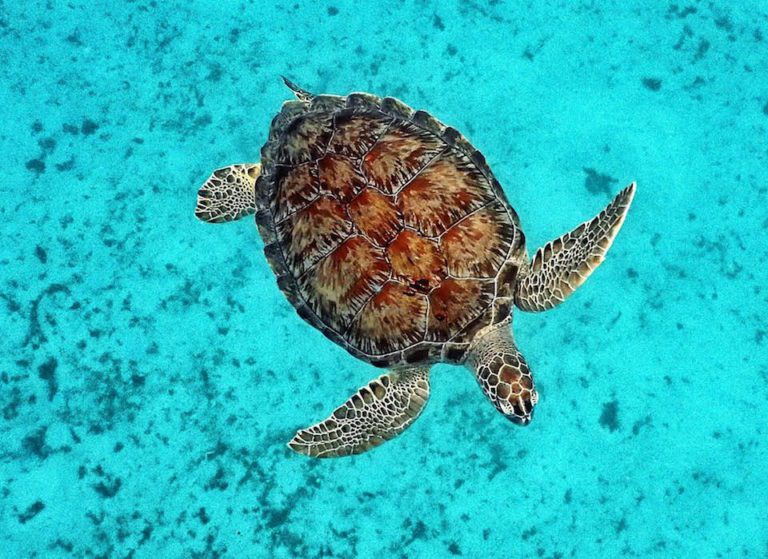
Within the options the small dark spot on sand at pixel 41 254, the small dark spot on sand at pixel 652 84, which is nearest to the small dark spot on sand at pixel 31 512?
the small dark spot on sand at pixel 41 254

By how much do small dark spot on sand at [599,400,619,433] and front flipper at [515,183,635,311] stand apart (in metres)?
0.65

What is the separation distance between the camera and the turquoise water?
9.93 ft

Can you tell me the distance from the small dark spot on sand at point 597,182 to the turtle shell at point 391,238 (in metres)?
0.71

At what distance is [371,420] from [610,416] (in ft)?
3.89

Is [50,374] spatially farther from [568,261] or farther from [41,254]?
[568,261]

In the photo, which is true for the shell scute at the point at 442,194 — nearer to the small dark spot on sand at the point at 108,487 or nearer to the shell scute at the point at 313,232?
the shell scute at the point at 313,232

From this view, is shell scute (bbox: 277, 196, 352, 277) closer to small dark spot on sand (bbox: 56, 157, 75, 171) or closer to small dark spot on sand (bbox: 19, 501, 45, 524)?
small dark spot on sand (bbox: 56, 157, 75, 171)

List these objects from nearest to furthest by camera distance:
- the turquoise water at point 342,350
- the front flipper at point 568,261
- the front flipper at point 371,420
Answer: the front flipper at point 568,261
the front flipper at point 371,420
the turquoise water at point 342,350

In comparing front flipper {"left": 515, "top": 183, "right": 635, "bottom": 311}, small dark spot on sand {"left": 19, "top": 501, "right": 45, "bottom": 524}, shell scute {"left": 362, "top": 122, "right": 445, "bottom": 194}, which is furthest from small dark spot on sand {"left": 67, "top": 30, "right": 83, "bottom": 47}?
front flipper {"left": 515, "top": 183, "right": 635, "bottom": 311}

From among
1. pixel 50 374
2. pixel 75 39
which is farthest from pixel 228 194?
pixel 75 39

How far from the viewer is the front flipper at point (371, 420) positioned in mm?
2896

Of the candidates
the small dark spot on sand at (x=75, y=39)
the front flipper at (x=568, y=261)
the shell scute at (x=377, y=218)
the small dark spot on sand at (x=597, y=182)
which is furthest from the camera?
the small dark spot on sand at (x=75, y=39)

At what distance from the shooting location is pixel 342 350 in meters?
3.19

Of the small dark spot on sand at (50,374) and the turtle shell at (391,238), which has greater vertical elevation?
the turtle shell at (391,238)
